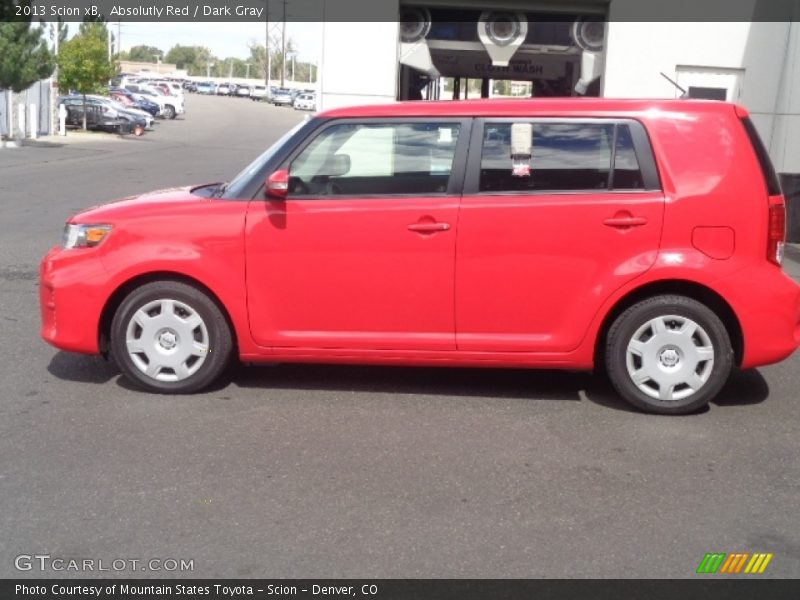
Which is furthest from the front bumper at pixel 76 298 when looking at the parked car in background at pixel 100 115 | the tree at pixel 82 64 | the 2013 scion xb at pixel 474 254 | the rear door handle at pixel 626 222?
the parked car in background at pixel 100 115

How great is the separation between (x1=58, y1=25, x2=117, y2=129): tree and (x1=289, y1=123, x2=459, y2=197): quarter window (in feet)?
120

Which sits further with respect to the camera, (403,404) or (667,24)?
(667,24)

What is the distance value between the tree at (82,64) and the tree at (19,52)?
787cm

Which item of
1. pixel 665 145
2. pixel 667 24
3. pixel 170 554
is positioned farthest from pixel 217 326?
pixel 667 24

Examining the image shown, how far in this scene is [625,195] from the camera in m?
5.87

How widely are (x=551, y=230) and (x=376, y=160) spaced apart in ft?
3.73

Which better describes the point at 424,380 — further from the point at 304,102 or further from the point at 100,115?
the point at 304,102

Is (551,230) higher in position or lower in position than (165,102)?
higher

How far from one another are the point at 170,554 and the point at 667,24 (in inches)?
423

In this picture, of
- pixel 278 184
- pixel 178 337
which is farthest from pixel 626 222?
pixel 178 337

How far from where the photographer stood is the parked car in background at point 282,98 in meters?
86.1

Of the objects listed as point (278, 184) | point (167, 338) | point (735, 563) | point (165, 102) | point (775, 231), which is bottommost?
point (735, 563)

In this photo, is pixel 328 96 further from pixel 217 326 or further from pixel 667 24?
pixel 217 326

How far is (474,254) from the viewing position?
232 inches
